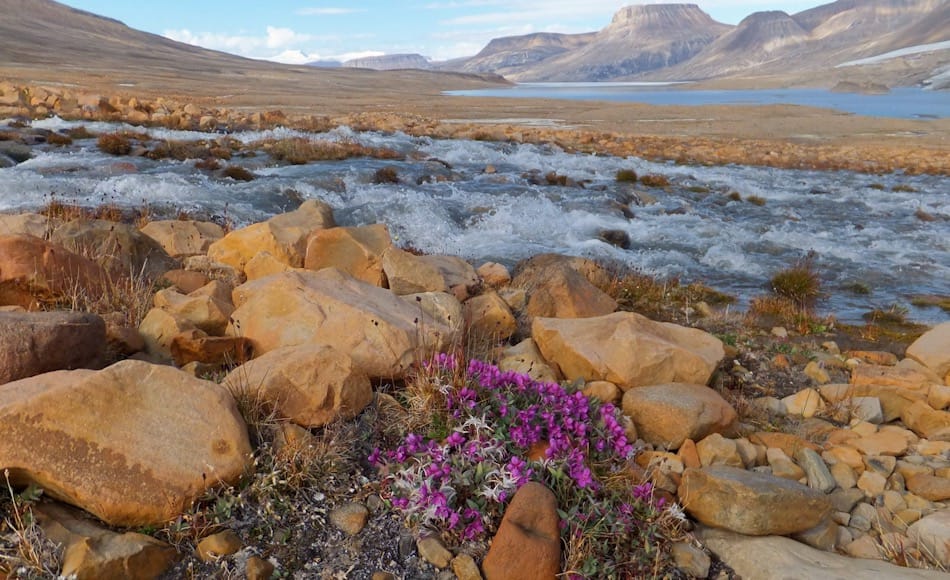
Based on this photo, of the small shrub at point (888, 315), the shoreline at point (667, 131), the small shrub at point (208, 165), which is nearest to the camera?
the small shrub at point (888, 315)

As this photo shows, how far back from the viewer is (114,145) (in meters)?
20.2

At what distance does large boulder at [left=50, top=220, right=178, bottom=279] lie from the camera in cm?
Answer: 702

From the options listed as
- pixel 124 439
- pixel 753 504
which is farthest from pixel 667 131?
pixel 124 439

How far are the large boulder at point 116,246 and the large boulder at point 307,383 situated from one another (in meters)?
3.34

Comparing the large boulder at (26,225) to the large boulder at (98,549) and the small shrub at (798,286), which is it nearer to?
the large boulder at (98,549)

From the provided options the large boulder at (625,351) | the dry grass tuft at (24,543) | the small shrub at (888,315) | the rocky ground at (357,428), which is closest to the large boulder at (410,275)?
the rocky ground at (357,428)

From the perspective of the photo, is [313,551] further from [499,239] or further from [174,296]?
[499,239]

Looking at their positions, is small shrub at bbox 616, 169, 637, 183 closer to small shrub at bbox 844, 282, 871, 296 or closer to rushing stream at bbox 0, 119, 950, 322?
rushing stream at bbox 0, 119, 950, 322

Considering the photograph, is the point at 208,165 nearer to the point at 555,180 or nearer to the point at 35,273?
the point at 555,180

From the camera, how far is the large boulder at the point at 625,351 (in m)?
5.33

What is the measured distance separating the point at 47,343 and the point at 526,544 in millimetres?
3069

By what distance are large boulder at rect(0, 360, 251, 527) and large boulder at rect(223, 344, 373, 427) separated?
1.16 ft

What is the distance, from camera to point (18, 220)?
26.2 ft

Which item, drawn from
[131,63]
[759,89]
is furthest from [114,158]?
[759,89]
